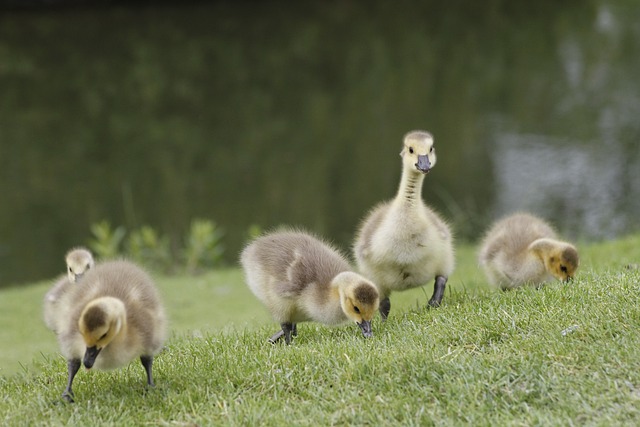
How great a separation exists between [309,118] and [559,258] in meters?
16.8

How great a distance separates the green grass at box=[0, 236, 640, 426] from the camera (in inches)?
181

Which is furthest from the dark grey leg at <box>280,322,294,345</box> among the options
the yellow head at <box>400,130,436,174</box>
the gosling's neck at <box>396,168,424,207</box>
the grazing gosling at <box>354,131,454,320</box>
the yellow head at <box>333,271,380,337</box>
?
the yellow head at <box>400,130,436,174</box>

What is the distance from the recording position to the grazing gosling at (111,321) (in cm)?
479

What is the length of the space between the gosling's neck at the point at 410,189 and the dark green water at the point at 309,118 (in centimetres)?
783

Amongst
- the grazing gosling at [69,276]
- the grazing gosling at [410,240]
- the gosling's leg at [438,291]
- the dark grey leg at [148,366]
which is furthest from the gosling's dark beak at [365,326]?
the grazing gosling at [69,276]

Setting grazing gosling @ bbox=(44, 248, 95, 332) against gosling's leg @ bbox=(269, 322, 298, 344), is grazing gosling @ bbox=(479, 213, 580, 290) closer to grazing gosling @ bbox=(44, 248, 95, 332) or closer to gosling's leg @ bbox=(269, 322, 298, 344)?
gosling's leg @ bbox=(269, 322, 298, 344)

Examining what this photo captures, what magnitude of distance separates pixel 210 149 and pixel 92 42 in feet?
43.8

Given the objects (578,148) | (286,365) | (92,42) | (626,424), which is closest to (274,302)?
(286,365)

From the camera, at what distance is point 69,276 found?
278 inches

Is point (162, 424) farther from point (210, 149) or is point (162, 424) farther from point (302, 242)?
point (210, 149)

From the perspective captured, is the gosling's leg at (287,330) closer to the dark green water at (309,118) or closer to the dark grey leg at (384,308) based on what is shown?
the dark grey leg at (384,308)

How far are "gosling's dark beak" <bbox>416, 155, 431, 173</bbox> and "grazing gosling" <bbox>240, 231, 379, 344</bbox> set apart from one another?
89cm

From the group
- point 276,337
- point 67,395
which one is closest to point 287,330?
point 276,337

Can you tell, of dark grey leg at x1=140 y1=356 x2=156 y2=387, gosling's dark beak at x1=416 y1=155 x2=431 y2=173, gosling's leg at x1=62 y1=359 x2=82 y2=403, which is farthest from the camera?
gosling's dark beak at x1=416 y1=155 x2=431 y2=173
